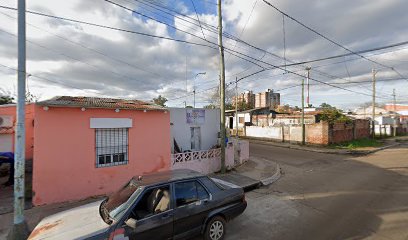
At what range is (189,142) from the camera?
1384cm

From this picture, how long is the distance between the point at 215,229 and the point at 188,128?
9.44 m

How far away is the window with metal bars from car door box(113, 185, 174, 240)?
4.93 metres

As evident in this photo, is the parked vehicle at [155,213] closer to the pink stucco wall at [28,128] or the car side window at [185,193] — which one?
the car side window at [185,193]

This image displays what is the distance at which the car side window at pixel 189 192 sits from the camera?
4332 millimetres

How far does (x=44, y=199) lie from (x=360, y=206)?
9.69 m

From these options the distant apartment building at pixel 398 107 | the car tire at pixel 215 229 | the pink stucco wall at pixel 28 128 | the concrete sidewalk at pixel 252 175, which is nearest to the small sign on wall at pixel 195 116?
the concrete sidewalk at pixel 252 175

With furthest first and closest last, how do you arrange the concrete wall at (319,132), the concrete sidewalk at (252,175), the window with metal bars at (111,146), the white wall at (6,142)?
1. the concrete wall at (319,132)
2. the white wall at (6,142)
3. the concrete sidewalk at (252,175)
4. the window with metal bars at (111,146)

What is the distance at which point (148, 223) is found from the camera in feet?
12.5

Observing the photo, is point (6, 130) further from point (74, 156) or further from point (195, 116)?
point (195, 116)

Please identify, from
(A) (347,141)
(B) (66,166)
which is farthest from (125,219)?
(A) (347,141)

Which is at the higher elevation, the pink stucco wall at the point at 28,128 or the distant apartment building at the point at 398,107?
the distant apartment building at the point at 398,107

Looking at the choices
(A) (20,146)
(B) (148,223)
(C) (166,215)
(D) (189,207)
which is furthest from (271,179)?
(A) (20,146)

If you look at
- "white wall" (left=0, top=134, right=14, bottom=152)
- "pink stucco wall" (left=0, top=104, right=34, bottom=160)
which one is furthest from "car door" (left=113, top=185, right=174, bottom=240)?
"white wall" (left=0, top=134, right=14, bottom=152)

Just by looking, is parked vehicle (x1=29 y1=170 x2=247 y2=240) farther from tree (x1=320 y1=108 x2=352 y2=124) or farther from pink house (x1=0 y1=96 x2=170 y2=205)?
tree (x1=320 y1=108 x2=352 y2=124)
